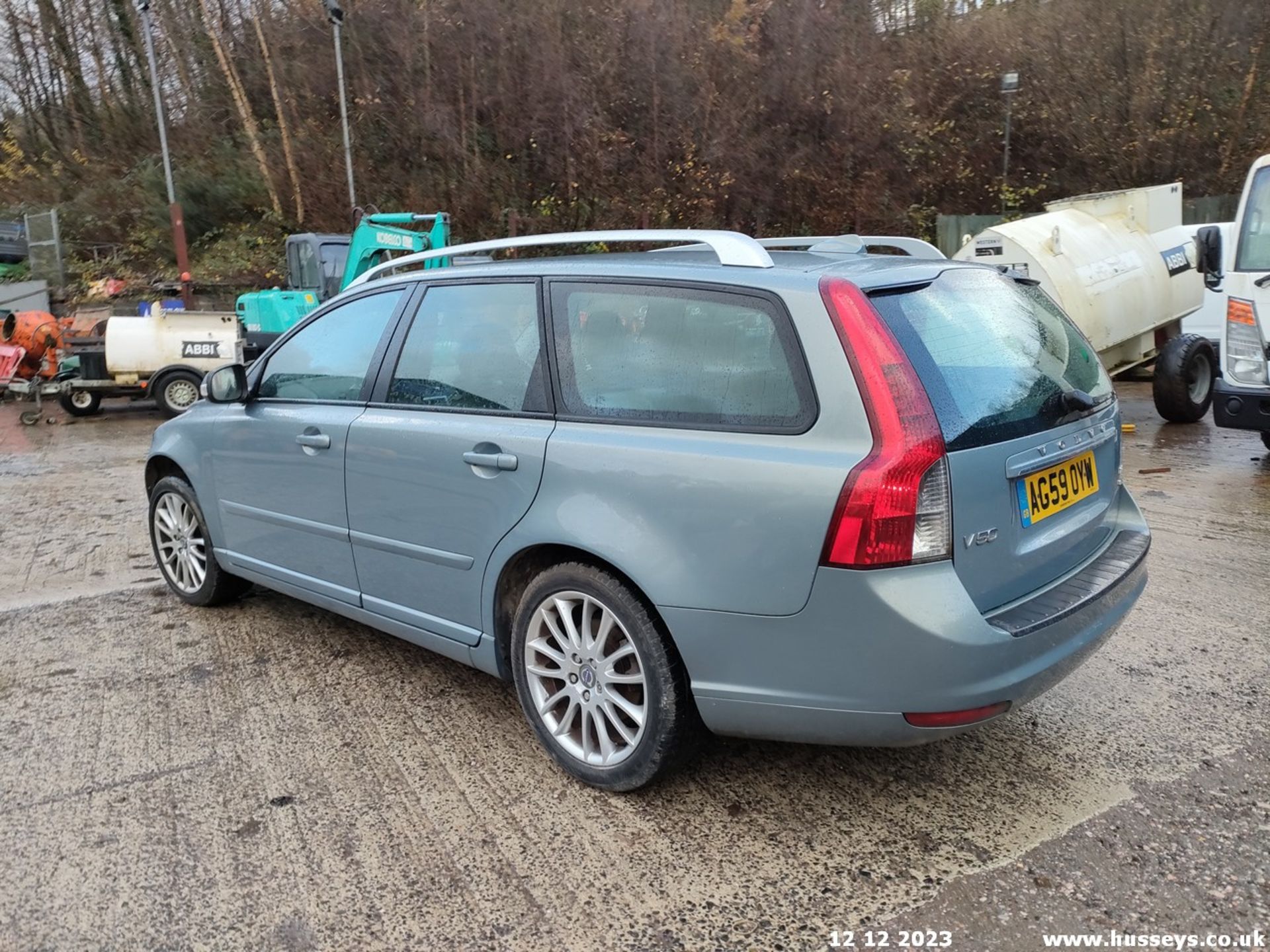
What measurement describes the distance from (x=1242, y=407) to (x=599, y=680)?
6.10m

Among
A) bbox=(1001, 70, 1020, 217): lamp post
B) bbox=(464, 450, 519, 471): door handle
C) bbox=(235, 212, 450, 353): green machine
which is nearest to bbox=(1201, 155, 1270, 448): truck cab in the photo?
bbox=(464, 450, 519, 471): door handle

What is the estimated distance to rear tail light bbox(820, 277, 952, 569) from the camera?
2.40m

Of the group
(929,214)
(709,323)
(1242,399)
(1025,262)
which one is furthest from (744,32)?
(709,323)

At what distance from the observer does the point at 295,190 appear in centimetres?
2203

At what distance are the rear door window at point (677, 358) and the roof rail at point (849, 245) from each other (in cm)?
53

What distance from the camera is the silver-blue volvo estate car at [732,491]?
246cm

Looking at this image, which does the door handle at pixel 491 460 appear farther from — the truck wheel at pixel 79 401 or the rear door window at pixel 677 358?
the truck wheel at pixel 79 401

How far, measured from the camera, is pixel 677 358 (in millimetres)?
2848

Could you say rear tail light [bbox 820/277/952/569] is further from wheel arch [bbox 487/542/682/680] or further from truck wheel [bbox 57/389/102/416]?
truck wheel [bbox 57/389/102/416]

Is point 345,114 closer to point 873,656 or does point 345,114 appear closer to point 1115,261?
point 1115,261

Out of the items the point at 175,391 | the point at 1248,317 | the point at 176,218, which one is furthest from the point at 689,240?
the point at 176,218

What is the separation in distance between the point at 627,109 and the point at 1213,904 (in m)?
20.7

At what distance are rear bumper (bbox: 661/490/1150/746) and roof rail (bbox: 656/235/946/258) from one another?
52.7 inches

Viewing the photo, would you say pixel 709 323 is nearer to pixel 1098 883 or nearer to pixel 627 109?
pixel 1098 883
